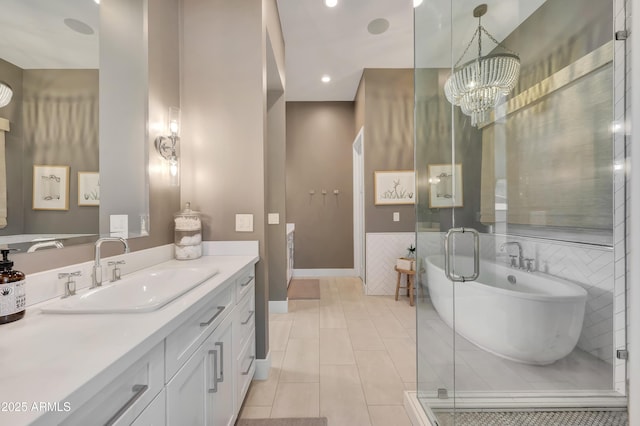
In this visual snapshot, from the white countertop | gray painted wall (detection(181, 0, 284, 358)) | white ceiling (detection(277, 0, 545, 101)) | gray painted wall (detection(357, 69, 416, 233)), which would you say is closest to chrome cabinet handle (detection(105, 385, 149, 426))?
the white countertop

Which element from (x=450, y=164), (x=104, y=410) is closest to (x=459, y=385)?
(x=450, y=164)

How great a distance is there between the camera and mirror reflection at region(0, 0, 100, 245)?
0.94m

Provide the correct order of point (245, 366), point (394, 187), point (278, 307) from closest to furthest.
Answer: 1. point (245, 366)
2. point (278, 307)
3. point (394, 187)

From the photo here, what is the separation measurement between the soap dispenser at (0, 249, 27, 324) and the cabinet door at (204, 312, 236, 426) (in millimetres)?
585

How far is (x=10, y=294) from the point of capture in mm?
806

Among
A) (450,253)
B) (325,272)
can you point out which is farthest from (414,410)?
(325,272)

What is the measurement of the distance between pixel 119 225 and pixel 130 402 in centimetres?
103

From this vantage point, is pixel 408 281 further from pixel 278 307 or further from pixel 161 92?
pixel 161 92

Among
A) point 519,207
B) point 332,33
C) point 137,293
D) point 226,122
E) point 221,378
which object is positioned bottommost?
point 221,378

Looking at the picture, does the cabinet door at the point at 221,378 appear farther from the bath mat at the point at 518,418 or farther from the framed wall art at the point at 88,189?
the bath mat at the point at 518,418

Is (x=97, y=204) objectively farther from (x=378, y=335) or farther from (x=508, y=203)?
(x=378, y=335)

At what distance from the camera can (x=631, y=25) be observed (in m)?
0.79

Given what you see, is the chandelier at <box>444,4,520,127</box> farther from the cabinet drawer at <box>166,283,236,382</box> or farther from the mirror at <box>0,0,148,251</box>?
the mirror at <box>0,0,148,251</box>

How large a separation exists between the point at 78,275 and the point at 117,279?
0.64 ft
